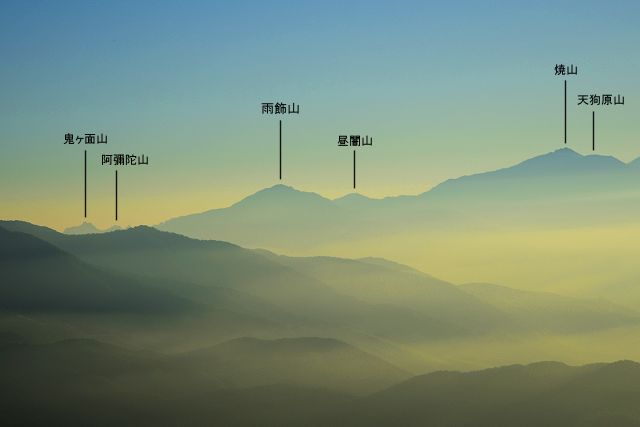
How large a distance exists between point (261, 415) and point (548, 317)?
103660mm

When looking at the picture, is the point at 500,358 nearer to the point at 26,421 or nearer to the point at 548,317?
the point at 548,317

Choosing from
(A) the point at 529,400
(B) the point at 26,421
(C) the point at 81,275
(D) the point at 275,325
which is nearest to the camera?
(B) the point at 26,421

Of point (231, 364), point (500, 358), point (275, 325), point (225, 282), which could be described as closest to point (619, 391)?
point (500, 358)

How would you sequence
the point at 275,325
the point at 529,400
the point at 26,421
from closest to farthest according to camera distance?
the point at 26,421 < the point at 529,400 < the point at 275,325

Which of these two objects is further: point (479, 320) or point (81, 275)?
point (479, 320)

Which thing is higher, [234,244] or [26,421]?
[234,244]

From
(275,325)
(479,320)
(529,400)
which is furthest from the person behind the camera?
(479,320)

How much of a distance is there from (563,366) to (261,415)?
4122 cm

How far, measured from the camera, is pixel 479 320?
16812cm

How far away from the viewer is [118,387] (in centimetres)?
9631

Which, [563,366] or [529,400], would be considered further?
[563,366]

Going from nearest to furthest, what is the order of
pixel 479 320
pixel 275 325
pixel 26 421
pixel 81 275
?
1. pixel 26 421
2. pixel 275 325
3. pixel 81 275
4. pixel 479 320

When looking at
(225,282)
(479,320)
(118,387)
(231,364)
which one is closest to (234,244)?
(225,282)

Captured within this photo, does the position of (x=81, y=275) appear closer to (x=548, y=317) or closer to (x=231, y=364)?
(x=231, y=364)
